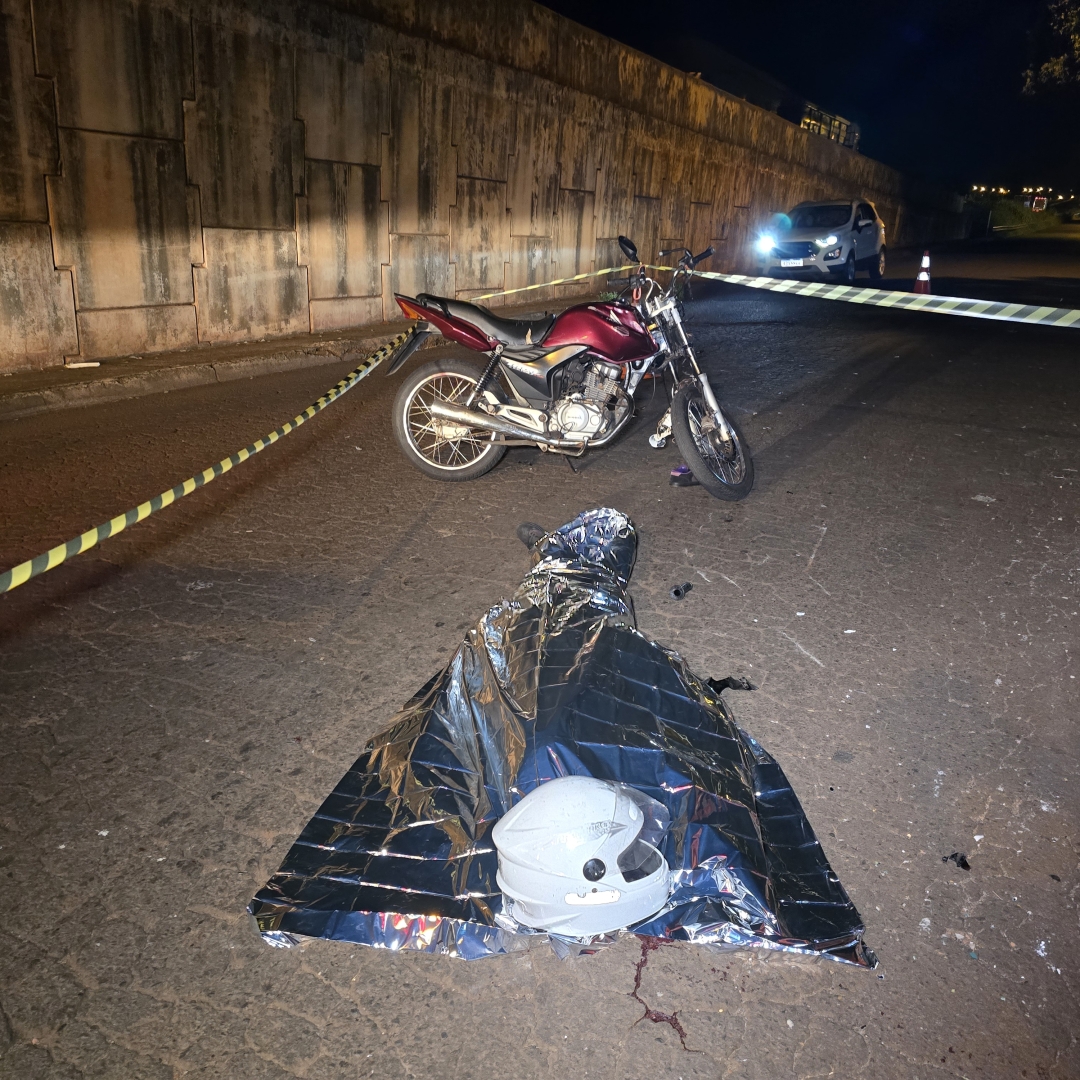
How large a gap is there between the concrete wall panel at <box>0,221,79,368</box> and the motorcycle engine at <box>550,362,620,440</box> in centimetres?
503

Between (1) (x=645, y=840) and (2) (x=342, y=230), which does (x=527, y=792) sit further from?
(2) (x=342, y=230)

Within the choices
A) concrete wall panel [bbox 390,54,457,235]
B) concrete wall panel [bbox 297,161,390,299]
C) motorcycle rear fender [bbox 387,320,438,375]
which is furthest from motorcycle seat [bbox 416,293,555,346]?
concrete wall panel [bbox 390,54,457,235]

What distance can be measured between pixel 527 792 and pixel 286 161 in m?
9.10

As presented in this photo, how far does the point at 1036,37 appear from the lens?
49.8 metres

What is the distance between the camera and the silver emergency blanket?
219 centimetres

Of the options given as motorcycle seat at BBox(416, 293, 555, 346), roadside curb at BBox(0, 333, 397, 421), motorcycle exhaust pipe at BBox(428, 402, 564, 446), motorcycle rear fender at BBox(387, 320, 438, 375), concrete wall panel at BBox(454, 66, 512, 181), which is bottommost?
roadside curb at BBox(0, 333, 397, 421)

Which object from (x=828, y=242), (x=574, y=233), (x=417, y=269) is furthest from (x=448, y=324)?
(x=828, y=242)

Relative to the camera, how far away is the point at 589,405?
17.5ft

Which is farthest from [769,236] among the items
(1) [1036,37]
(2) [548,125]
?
(1) [1036,37]

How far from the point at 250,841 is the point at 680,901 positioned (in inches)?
46.8

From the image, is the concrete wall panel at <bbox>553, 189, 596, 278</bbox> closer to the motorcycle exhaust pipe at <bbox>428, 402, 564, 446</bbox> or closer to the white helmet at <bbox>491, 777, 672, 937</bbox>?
the motorcycle exhaust pipe at <bbox>428, 402, 564, 446</bbox>

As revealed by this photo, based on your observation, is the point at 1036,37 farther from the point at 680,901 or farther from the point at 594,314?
the point at 680,901

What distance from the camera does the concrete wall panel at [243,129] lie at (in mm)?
8664

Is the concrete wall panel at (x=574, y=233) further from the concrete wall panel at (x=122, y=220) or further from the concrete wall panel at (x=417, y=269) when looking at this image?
the concrete wall panel at (x=122, y=220)
